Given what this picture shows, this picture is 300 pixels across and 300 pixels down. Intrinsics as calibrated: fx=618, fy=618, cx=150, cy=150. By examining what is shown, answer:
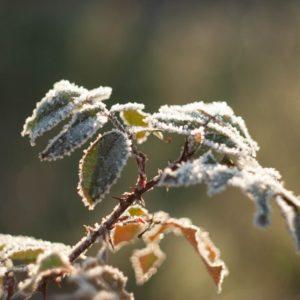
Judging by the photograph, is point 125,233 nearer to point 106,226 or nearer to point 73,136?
point 106,226

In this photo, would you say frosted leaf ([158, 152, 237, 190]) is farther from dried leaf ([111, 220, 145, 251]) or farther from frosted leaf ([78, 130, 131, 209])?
dried leaf ([111, 220, 145, 251])

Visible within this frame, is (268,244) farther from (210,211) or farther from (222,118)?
(222,118)

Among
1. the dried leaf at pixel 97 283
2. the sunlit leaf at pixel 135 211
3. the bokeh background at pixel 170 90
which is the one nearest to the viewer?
the dried leaf at pixel 97 283

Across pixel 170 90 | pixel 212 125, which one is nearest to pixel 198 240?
pixel 212 125

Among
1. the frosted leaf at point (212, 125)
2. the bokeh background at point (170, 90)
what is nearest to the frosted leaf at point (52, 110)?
the frosted leaf at point (212, 125)

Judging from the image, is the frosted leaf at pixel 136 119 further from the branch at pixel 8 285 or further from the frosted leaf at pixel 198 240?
the branch at pixel 8 285

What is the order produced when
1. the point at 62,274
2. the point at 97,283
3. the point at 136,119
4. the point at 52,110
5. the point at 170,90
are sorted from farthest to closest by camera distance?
the point at 170,90
the point at 136,119
the point at 52,110
the point at 62,274
the point at 97,283
